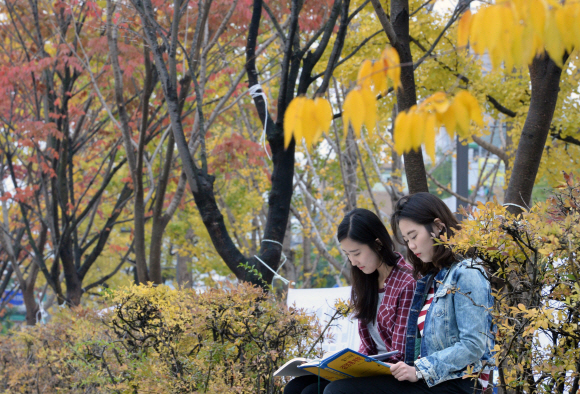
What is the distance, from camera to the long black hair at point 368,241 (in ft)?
8.49

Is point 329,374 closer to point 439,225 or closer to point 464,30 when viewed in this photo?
point 439,225

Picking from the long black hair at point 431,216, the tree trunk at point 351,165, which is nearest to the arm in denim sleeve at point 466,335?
the long black hair at point 431,216

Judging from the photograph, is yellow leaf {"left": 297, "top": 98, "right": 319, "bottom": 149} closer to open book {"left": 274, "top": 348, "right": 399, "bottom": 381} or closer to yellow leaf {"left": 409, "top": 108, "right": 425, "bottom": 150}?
yellow leaf {"left": 409, "top": 108, "right": 425, "bottom": 150}

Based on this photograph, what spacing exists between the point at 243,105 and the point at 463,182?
3926 mm

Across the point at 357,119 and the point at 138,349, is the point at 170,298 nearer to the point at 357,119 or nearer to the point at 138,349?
the point at 138,349

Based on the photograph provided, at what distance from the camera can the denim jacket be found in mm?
1987

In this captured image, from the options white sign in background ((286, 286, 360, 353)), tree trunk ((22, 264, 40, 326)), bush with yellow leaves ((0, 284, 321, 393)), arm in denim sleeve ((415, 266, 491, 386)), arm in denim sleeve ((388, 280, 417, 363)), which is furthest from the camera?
tree trunk ((22, 264, 40, 326))

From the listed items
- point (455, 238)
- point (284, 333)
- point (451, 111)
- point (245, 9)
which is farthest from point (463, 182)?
point (451, 111)

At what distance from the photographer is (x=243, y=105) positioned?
9.34m

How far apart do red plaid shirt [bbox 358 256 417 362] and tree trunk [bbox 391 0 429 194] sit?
99cm

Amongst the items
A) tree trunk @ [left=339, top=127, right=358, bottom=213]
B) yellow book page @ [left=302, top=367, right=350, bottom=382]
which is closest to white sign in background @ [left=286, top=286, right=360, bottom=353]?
yellow book page @ [left=302, top=367, right=350, bottom=382]

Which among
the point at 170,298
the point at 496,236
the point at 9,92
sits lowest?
the point at 170,298

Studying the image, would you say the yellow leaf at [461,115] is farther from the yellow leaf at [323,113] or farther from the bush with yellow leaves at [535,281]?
the bush with yellow leaves at [535,281]

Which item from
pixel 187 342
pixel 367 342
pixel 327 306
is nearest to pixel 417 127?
pixel 367 342
